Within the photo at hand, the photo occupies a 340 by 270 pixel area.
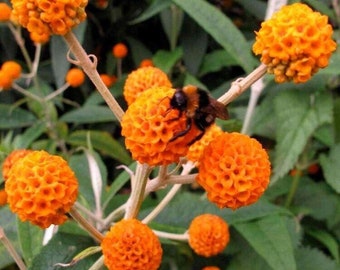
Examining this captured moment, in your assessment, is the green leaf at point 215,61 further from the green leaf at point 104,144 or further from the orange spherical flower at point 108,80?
the green leaf at point 104,144

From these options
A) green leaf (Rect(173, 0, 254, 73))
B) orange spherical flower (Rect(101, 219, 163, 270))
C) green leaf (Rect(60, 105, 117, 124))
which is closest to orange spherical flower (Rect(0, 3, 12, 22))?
green leaf (Rect(60, 105, 117, 124))

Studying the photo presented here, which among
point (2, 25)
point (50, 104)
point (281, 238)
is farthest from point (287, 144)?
point (2, 25)

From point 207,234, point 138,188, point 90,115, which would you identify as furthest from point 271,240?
point 90,115

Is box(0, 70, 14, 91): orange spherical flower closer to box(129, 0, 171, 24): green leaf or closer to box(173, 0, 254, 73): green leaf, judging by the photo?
box(129, 0, 171, 24): green leaf

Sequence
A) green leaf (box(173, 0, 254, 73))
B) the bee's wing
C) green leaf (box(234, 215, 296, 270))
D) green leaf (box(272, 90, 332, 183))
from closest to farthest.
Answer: the bee's wing < green leaf (box(234, 215, 296, 270)) < green leaf (box(272, 90, 332, 183)) < green leaf (box(173, 0, 254, 73))

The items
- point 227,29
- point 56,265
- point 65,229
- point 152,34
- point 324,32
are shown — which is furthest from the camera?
point 152,34

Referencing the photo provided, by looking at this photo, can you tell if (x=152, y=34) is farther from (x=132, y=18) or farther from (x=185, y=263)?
(x=185, y=263)
